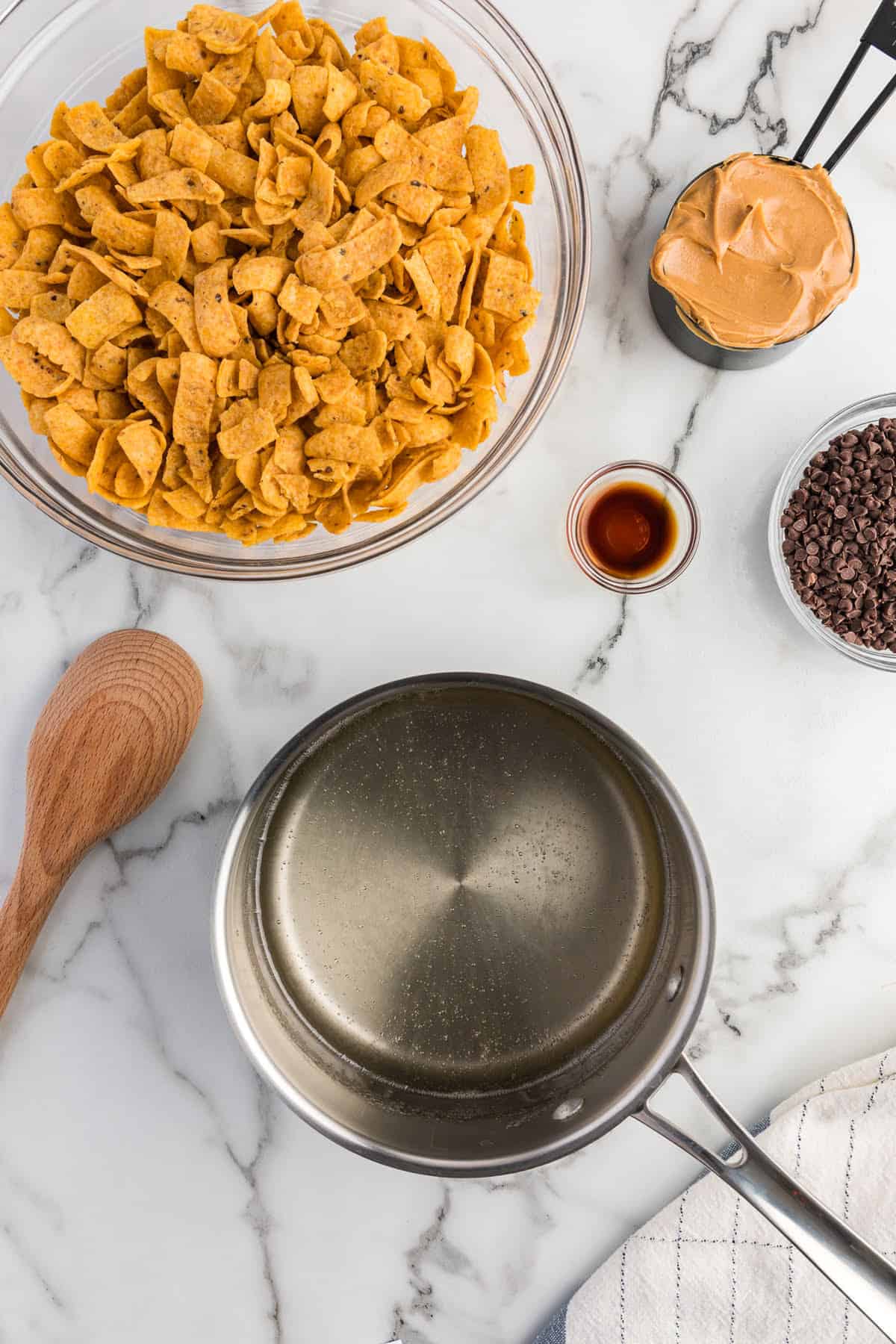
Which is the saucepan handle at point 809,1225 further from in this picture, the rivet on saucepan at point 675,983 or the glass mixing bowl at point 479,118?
the glass mixing bowl at point 479,118

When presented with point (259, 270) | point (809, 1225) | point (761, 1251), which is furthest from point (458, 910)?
point (259, 270)

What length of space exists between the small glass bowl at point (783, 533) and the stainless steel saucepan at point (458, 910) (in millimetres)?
264

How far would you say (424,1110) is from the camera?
3.46 ft

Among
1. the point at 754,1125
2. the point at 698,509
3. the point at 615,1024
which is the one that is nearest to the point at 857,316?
the point at 698,509

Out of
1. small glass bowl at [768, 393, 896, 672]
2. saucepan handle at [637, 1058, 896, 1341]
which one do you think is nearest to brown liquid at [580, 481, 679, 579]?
small glass bowl at [768, 393, 896, 672]

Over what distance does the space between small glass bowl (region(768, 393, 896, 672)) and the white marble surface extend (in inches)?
1.4

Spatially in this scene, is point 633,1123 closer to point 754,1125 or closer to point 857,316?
point 754,1125

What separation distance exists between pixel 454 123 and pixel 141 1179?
1.16 metres

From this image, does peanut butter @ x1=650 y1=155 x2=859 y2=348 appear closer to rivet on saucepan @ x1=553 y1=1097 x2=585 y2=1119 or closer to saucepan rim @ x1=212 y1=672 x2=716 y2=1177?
saucepan rim @ x1=212 y1=672 x2=716 y2=1177

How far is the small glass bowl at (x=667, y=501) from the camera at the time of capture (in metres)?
1.08

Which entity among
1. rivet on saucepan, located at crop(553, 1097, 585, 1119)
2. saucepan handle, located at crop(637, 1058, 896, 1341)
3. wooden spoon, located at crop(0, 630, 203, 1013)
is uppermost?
wooden spoon, located at crop(0, 630, 203, 1013)

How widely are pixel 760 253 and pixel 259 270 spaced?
0.50m

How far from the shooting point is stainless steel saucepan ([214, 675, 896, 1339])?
1.05m

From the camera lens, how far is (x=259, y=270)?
2.72ft
